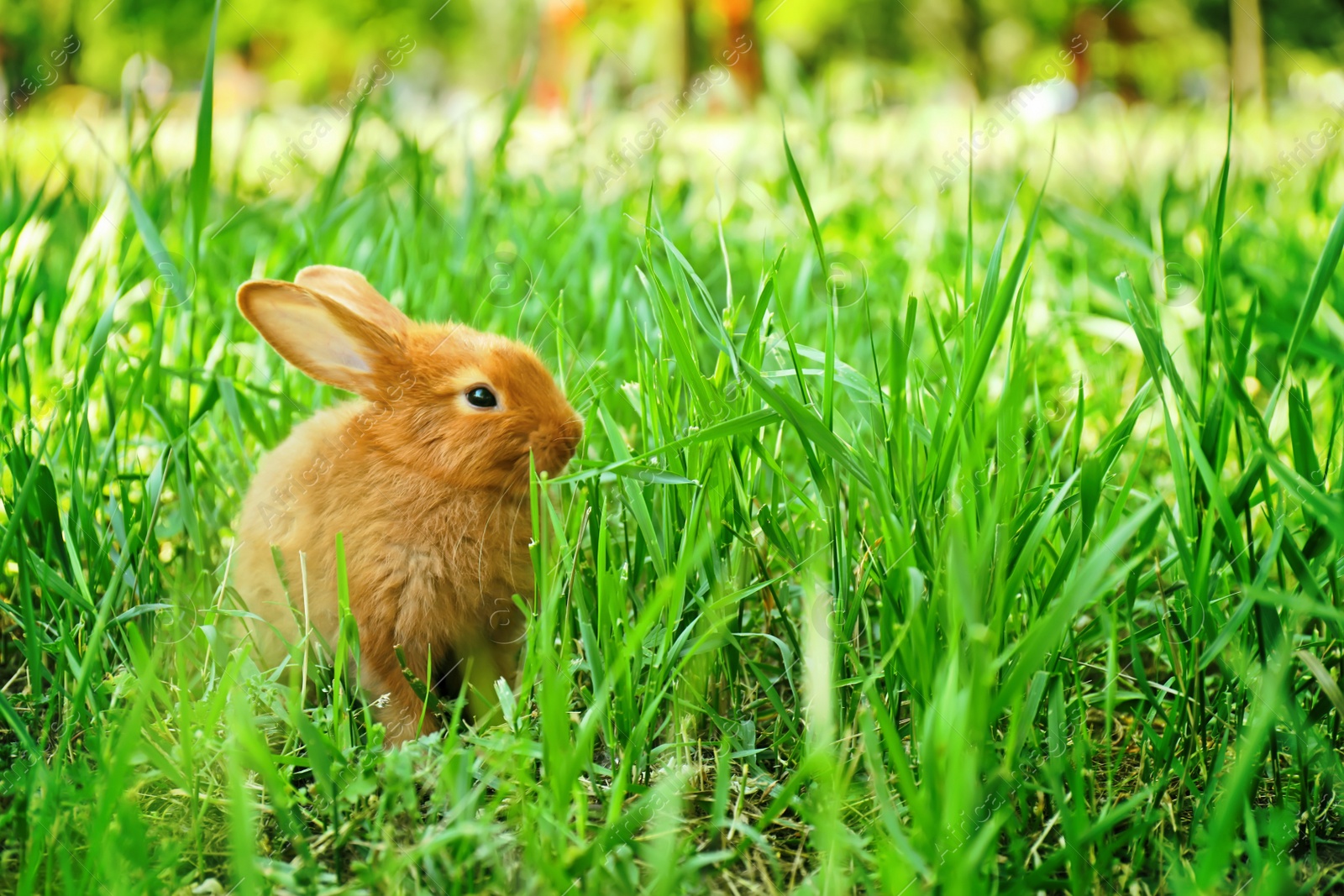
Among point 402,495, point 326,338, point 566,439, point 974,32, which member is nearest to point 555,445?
point 566,439

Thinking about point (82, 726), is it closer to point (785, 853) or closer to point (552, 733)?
point (552, 733)

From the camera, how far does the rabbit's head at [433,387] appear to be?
6.55 ft

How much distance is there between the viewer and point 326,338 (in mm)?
2064

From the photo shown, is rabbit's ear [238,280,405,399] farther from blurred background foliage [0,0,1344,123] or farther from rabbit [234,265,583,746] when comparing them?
blurred background foliage [0,0,1344,123]

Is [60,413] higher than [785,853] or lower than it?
higher

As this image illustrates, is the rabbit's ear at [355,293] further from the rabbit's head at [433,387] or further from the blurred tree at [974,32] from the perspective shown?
the blurred tree at [974,32]

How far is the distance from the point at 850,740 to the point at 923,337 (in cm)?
199

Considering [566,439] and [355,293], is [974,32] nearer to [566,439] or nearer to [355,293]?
[355,293]

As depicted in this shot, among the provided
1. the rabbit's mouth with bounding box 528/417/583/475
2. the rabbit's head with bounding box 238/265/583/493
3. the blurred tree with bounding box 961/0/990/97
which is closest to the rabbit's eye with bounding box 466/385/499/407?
the rabbit's head with bounding box 238/265/583/493

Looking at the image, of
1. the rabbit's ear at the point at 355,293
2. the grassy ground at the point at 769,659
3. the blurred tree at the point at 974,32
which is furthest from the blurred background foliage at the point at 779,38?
the grassy ground at the point at 769,659

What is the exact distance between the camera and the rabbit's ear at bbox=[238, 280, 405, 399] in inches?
78.7

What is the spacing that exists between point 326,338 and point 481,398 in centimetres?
32

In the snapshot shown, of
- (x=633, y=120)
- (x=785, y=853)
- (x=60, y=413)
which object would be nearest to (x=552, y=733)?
(x=785, y=853)

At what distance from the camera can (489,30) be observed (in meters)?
36.9
